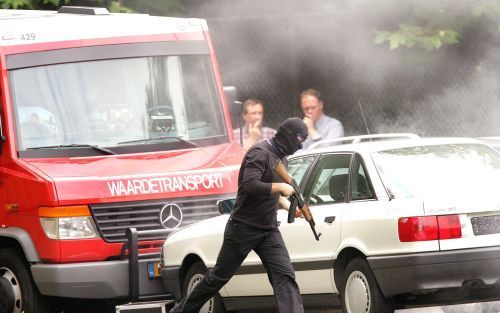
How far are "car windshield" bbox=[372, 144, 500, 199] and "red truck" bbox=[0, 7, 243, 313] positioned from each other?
232 cm

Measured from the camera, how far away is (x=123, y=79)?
40.3 feet

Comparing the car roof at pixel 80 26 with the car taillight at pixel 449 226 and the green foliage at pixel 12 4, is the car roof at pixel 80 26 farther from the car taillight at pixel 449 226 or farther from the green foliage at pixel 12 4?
the car taillight at pixel 449 226

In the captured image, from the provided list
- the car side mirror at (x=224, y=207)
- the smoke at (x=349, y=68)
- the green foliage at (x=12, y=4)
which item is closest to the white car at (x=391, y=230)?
the car side mirror at (x=224, y=207)

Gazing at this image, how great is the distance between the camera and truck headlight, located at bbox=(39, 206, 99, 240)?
36.5 feet

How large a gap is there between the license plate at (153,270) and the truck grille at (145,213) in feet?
1.08

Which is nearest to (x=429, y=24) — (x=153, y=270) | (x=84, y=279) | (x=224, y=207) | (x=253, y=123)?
(x=253, y=123)

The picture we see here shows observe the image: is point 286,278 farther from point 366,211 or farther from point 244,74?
point 244,74

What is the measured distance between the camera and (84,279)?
1119cm

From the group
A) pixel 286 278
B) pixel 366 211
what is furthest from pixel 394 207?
pixel 286 278

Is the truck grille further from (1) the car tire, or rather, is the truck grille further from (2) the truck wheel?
(1) the car tire

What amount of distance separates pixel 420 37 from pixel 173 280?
242 inches

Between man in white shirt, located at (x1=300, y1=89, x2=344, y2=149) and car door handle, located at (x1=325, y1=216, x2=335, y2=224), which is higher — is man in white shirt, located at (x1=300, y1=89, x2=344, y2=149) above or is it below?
above

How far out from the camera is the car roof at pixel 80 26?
39.5ft

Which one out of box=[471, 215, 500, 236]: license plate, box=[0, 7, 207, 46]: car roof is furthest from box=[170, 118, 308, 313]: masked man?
box=[0, 7, 207, 46]: car roof
